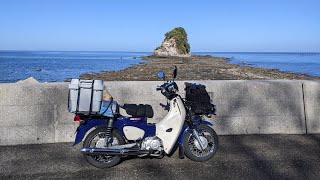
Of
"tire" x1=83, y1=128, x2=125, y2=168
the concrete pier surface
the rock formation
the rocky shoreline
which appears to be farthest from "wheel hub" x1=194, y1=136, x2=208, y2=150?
the rock formation

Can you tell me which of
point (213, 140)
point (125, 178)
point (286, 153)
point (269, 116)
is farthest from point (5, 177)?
point (269, 116)

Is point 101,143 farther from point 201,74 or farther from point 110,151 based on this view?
point 201,74

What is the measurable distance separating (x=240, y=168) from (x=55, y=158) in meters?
2.75

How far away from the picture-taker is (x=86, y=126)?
5.07 meters

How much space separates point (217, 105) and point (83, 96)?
10.2 feet

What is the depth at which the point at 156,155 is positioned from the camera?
5301 mm

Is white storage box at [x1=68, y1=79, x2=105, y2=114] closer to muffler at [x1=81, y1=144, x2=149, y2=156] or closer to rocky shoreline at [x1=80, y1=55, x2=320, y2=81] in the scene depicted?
muffler at [x1=81, y1=144, x2=149, y2=156]

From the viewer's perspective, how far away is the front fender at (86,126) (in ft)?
16.5

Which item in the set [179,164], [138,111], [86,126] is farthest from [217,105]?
[86,126]

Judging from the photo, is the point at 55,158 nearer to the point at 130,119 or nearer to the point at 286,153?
the point at 130,119

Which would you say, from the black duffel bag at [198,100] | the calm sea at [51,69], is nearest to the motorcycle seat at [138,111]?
the black duffel bag at [198,100]

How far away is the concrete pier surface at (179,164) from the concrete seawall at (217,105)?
0.31 m

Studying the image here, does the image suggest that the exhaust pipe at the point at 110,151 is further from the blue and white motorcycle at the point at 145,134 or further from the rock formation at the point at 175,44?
the rock formation at the point at 175,44

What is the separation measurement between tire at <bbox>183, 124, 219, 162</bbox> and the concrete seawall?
1448 mm
